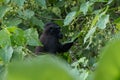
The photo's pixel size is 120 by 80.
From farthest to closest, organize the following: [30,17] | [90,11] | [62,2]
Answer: [62,2] < [30,17] < [90,11]

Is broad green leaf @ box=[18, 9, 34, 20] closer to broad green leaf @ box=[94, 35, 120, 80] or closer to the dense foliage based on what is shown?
the dense foliage

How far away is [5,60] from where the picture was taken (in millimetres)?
1797

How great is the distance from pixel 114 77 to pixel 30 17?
303 centimetres

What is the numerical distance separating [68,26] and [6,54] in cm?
177

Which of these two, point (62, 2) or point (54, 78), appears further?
point (62, 2)

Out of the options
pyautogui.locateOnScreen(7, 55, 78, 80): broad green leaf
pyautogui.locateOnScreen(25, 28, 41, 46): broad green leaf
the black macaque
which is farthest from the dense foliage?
pyautogui.locateOnScreen(7, 55, 78, 80): broad green leaf

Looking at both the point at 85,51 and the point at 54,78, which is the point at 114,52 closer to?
the point at 54,78

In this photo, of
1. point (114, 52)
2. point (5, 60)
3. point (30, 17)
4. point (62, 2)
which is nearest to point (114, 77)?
point (114, 52)

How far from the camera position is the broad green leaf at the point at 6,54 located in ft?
5.73

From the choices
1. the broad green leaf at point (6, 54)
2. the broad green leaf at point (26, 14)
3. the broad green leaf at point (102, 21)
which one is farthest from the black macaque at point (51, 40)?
the broad green leaf at point (6, 54)

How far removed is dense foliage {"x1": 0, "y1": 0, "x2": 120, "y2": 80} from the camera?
5.83 feet

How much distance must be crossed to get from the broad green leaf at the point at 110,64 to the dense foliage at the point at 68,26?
3.07 ft

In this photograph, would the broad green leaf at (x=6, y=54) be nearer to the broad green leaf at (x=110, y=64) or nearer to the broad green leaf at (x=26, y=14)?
the broad green leaf at (x=26, y=14)

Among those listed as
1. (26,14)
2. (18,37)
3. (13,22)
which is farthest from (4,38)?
(26,14)
